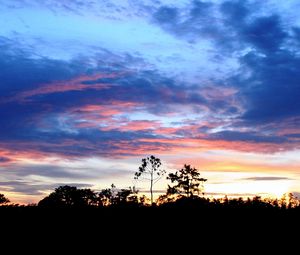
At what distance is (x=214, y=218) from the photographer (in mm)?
15000

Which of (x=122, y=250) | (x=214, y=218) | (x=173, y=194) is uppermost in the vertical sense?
(x=173, y=194)

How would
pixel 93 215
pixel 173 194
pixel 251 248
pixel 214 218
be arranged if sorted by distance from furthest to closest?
pixel 173 194 < pixel 93 215 < pixel 214 218 < pixel 251 248

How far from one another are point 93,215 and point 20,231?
2896 millimetres

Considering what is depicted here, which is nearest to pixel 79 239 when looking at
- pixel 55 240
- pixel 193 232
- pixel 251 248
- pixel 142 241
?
pixel 55 240

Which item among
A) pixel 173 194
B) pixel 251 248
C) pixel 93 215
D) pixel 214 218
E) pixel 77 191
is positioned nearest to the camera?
pixel 251 248

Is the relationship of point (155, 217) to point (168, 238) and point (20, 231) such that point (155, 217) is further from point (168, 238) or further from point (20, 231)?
point (20, 231)

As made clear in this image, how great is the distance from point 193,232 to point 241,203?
9.72 ft

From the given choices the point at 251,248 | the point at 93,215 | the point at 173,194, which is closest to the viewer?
the point at 251,248

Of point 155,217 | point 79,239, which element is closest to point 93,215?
point 79,239

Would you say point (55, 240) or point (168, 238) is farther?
point (55, 240)

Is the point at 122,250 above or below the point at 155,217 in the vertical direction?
below

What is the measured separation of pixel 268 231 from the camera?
14289 millimetres

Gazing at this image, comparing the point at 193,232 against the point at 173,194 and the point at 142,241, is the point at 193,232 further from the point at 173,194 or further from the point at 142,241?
the point at 173,194

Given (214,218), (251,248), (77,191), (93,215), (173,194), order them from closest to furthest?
1. (251,248)
2. (214,218)
3. (93,215)
4. (173,194)
5. (77,191)
